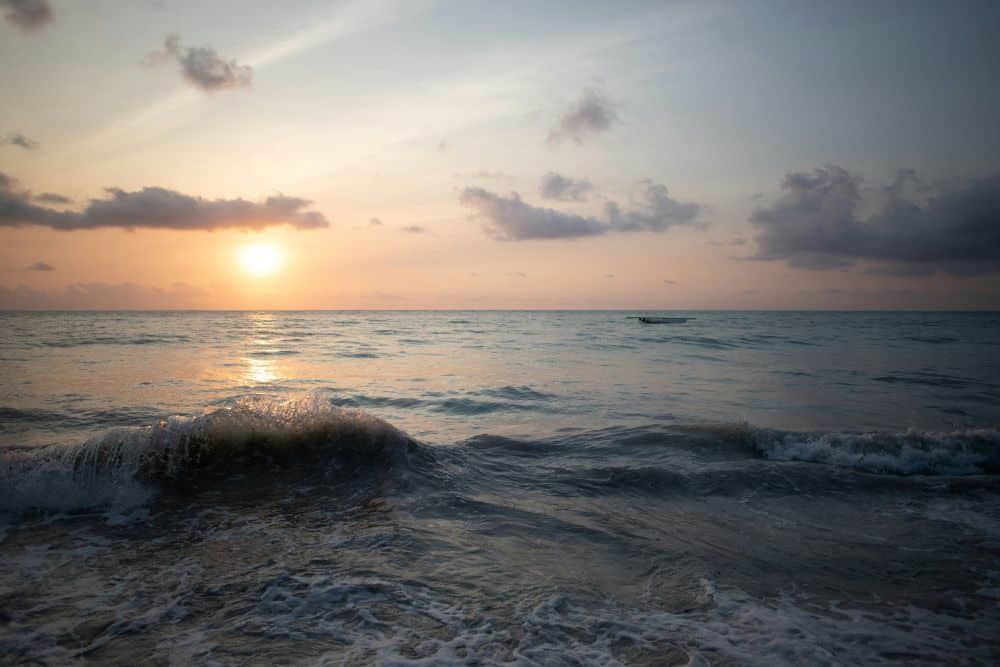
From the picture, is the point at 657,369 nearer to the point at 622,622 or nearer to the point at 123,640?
the point at 622,622

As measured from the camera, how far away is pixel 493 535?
590 cm

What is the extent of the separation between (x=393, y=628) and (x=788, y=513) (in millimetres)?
5863

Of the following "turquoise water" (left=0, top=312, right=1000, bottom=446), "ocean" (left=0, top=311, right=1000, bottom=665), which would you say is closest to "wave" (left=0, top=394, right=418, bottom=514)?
"ocean" (left=0, top=311, right=1000, bottom=665)

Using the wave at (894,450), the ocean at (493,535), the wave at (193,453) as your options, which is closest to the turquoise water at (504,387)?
the ocean at (493,535)

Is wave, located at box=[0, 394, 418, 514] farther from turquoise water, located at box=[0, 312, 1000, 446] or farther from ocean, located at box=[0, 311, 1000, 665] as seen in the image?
turquoise water, located at box=[0, 312, 1000, 446]

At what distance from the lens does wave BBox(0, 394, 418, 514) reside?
6750 millimetres

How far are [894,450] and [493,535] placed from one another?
897 centimetres

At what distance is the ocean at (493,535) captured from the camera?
12.6ft

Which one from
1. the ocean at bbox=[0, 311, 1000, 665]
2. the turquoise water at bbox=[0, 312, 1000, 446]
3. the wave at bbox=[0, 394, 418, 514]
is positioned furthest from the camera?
the turquoise water at bbox=[0, 312, 1000, 446]

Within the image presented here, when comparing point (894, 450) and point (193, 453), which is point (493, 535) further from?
point (894, 450)

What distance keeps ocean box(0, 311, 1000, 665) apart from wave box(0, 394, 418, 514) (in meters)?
0.05

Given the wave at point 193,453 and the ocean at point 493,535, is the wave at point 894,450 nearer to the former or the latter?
the ocean at point 493,535

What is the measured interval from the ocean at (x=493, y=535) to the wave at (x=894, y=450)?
56mm

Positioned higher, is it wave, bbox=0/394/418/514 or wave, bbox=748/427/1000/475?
wave, bbox=0/394/418/514
